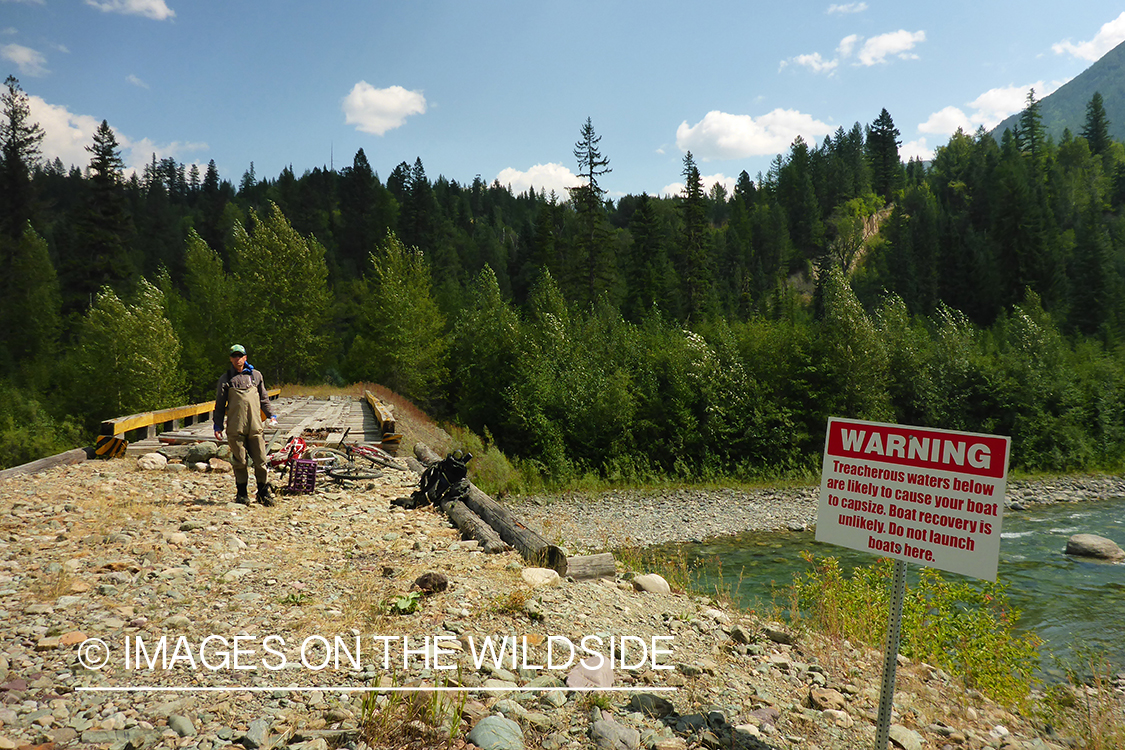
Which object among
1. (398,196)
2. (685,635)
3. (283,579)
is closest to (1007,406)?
(685,635)

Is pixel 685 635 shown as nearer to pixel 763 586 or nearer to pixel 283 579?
pixel 283 579

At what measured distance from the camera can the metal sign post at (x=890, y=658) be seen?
3637mm

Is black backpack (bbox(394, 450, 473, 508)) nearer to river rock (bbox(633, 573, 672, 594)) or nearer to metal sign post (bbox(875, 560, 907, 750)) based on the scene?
river rock (bbox(633, 573, 672, 594))

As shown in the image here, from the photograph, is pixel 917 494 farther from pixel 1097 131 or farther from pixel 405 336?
pixel 1097 131

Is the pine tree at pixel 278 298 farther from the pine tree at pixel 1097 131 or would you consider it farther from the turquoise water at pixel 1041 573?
the pine tree at pixel 1097 131

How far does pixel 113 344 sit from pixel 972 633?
4102cm

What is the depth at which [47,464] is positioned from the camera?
10820 millimetres

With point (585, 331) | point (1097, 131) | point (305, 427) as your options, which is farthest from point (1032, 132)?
point (305, 427)

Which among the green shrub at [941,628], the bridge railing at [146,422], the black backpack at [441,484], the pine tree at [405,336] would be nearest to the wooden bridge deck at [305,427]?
the bridge railing at [146,422]

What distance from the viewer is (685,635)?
6.00 m

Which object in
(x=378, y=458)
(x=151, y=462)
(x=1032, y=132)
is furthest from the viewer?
(x=1032, y=132)

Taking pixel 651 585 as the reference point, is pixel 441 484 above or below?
above

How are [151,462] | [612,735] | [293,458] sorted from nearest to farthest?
[612,735]
[293,458]
[151,462]

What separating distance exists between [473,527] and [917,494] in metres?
5.92
